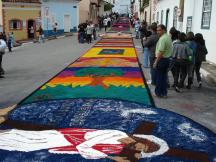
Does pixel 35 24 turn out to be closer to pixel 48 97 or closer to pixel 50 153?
pixel 48 97

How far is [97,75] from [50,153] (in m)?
7.62

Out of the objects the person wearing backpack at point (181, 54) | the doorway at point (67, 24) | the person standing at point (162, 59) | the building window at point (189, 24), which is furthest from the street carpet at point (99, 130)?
the doorway at point (67, 24)

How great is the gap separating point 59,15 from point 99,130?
40543 mm

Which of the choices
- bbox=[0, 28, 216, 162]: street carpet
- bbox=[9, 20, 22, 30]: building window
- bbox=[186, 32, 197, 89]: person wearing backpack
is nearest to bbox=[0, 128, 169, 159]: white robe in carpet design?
bbox=[0, 28, 216, 162]: street carpet

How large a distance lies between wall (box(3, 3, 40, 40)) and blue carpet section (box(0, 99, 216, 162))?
30.9m

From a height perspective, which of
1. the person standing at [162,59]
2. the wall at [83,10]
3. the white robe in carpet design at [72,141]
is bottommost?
the white robe in carpet design at [72,141]

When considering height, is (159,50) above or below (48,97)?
above

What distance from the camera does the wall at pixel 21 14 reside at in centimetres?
3809

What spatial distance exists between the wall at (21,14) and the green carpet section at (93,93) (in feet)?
94.8

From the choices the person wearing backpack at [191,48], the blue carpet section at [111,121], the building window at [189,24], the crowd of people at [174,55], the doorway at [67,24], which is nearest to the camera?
the blue carpet section at [111,121]

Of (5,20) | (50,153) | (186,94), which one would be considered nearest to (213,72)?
(186,94)

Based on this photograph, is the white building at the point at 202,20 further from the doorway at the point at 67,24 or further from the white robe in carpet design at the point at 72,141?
the doorway at the point at 67,24

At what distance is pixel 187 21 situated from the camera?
20844 mm

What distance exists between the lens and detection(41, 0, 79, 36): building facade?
43078mm
